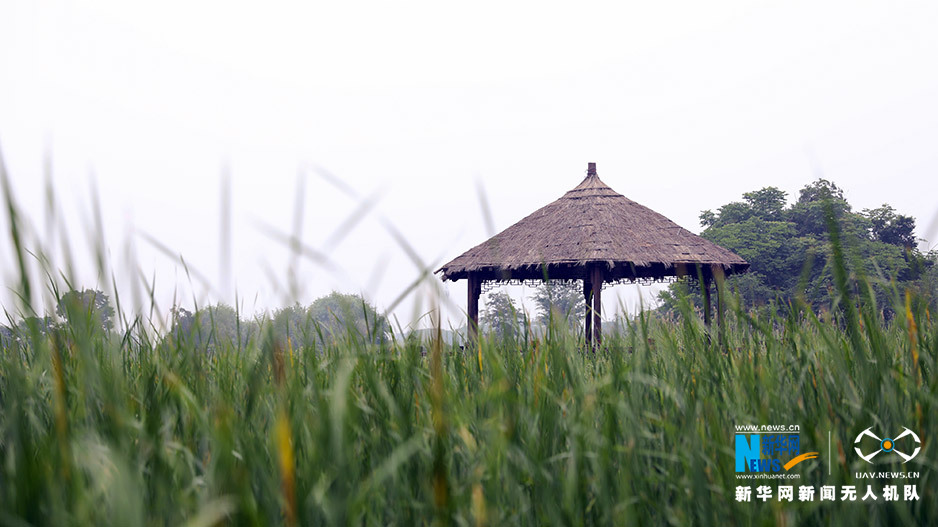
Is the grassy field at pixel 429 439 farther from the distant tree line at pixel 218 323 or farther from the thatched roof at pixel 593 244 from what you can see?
the thatched roof at pixel 593 244

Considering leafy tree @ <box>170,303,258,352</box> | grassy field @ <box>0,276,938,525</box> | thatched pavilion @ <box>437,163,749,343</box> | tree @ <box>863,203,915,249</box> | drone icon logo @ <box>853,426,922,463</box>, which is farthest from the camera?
tree @ <box>863,203,915,249</box>

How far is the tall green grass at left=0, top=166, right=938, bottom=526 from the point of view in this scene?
1125 millimetres

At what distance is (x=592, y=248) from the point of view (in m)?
14.0

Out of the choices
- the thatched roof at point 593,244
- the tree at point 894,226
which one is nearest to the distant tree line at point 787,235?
the tree at point 894,226

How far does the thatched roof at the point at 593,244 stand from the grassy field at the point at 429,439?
1160cm

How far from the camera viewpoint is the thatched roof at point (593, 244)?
14.2 metres

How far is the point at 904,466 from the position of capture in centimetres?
164

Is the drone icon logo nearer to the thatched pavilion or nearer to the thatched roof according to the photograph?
the thatched pavilion

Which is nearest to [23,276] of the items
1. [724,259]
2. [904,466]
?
[904,466]

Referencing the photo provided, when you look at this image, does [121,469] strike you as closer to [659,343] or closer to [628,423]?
[628,423]

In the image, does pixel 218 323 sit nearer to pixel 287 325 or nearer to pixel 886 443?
pixel 287 325

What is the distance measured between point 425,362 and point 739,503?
1.26 m

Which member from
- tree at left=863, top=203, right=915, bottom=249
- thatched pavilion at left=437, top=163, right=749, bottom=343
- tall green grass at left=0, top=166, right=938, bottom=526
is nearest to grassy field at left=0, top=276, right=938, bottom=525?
tall green grass at left=0, top=166, right=938, bottom=526

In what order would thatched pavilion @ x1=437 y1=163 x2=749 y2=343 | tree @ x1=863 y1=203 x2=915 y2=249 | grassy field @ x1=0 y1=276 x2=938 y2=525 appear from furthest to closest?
tree @ x1=863 y1=203 x2=915 y2=249
thatched pavilion @ x1=437 y1=163 x2=749 y2=343
grassy field @ x1=0 y1=276 x2=938 y2=525
